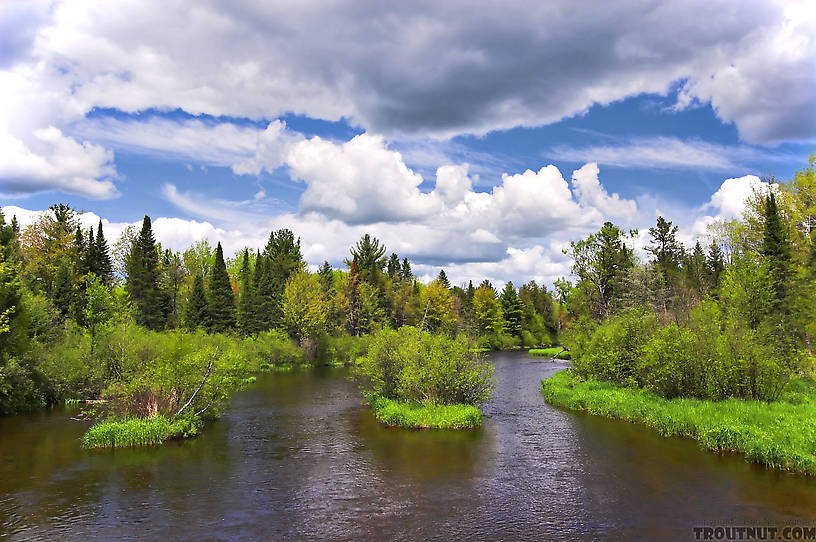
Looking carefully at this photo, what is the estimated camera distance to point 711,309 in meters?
39.5

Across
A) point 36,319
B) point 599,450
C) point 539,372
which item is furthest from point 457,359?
point 36,319

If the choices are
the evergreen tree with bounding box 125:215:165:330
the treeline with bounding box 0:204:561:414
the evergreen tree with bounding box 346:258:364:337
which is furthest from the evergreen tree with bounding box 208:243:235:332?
the evergreen tree with bounding box 346:258:364:337

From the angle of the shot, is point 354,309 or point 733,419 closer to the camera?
point 733,419

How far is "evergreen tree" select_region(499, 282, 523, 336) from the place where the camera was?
376ft

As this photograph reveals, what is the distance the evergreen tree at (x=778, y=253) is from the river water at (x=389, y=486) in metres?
29.3

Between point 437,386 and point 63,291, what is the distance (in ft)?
161

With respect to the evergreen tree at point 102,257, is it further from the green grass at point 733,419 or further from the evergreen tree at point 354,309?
the green grass at point 733,419

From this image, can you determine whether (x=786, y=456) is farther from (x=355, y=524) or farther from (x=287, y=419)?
(x=287, y=419)

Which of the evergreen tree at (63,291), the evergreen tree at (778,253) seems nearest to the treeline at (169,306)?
the evergreen tree at (63,291)

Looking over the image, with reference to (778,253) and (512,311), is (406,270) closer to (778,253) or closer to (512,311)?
(512,311)

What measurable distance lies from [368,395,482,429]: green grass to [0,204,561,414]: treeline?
6.24m

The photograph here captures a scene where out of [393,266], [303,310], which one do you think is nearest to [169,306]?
[303,310]

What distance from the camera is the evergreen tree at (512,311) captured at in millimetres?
114500

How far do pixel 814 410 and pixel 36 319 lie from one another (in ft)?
178
